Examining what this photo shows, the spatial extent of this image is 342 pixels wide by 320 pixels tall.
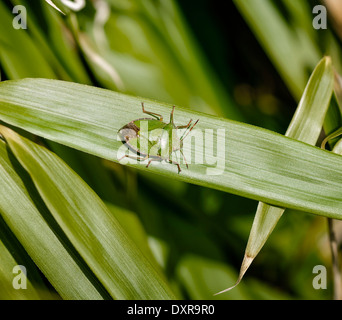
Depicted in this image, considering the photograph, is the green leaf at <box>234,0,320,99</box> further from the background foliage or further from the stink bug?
the stink bug

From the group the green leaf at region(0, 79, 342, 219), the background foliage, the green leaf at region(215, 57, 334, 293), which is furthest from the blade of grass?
the green leaf at region(215, 57, 334, 293)

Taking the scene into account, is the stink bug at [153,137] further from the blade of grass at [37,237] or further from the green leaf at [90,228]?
the blade of grass at [37,237]

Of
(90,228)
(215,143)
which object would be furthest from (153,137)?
(90,228)

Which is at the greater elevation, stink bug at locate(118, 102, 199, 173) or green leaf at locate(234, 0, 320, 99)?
green leaf at locate(234, 0, 320, 99)

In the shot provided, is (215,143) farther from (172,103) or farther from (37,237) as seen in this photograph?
(37,237)
